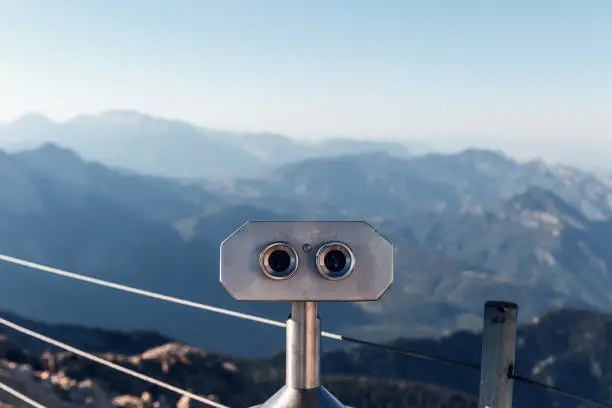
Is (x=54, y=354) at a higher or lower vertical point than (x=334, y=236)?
lower

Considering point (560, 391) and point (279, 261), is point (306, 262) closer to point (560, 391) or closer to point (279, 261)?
point (279, 261)

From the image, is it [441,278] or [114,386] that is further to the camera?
[441,278]

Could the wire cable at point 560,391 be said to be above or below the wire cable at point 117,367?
above

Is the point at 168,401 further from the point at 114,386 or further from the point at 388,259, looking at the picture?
the point at 388,259

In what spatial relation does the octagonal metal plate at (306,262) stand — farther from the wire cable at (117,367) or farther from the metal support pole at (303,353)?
the wire cable at (117,367)

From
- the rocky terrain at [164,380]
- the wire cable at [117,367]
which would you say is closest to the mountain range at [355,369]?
the rocky terrain at [164,380]

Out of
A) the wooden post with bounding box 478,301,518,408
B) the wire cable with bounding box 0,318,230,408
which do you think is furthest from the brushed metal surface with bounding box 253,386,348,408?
the wire cable with bounding box 0,318,230,408

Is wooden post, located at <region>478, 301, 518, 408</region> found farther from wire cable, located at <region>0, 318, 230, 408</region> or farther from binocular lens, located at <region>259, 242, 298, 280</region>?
wire cable, located at <region>0, 318, 230, 408</region>

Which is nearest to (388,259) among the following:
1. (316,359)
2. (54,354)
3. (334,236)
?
(334,236)
